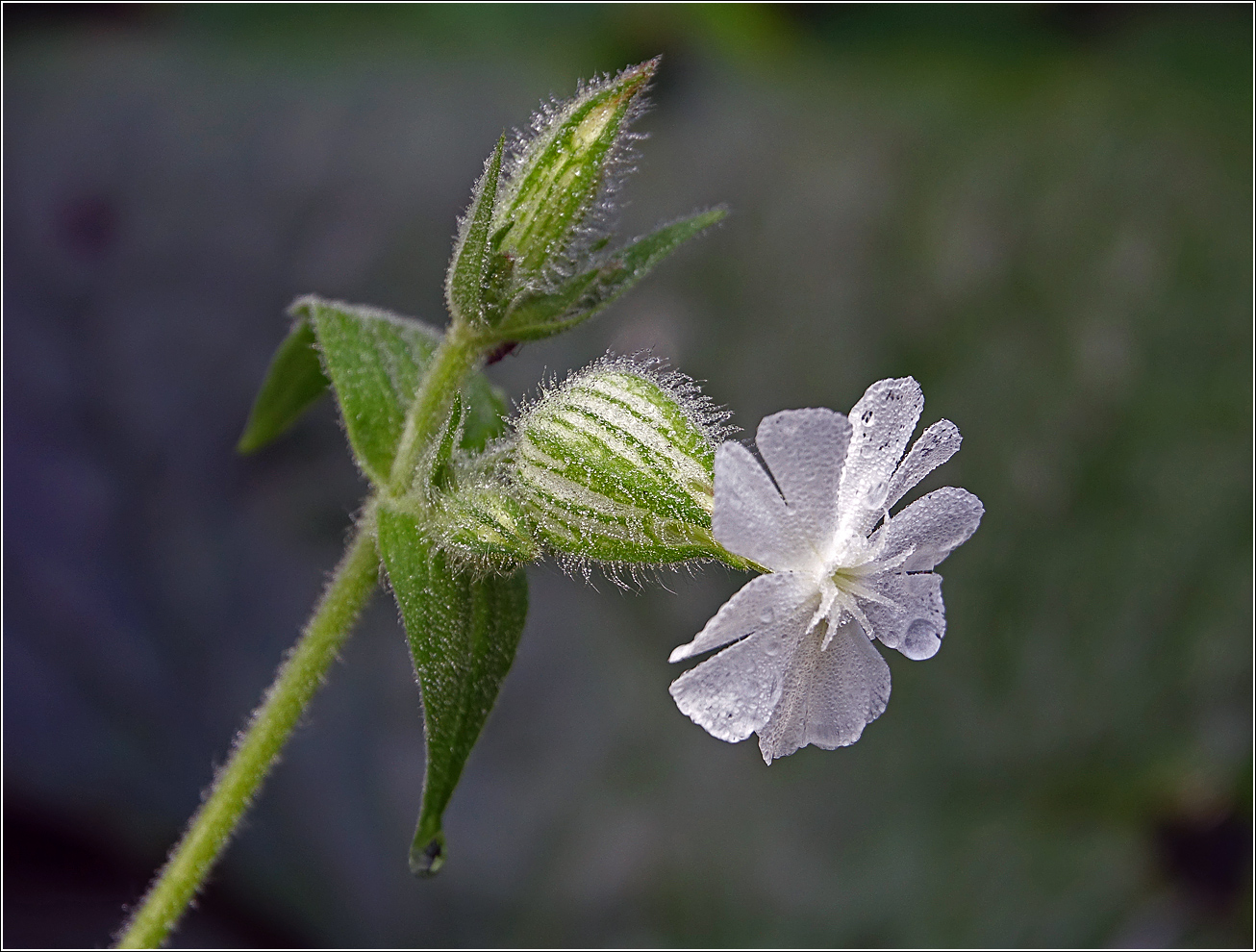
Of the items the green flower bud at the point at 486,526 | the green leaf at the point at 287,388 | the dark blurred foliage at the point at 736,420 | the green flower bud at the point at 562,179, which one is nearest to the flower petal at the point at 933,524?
the green flower bud at the point at 486,526

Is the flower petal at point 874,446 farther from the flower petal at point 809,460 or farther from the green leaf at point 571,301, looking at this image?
the green leaf at point 571,301

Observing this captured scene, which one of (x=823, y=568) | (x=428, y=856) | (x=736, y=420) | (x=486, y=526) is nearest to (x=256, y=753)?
(x=428, y=856)

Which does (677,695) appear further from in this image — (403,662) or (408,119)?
(408,119)

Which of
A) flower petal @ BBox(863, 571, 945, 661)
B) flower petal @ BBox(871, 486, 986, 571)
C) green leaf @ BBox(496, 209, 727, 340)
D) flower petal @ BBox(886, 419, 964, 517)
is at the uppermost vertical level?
green leaf @ BBox(496, 209, 727, 340)

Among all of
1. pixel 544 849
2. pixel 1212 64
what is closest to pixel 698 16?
pixel 1212 64

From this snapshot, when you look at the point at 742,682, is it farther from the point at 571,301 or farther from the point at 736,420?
the point at 736,420

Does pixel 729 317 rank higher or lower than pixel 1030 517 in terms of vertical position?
higher

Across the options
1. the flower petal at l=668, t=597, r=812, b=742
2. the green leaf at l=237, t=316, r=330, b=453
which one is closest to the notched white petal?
→ the flower petal at l=668, t=597, r=812, b=742

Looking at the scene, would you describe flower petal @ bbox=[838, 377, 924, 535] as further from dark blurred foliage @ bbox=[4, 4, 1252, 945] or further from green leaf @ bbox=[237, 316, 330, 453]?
dark blurred foliage @ bbox=[4, 4, 1252, 945]
